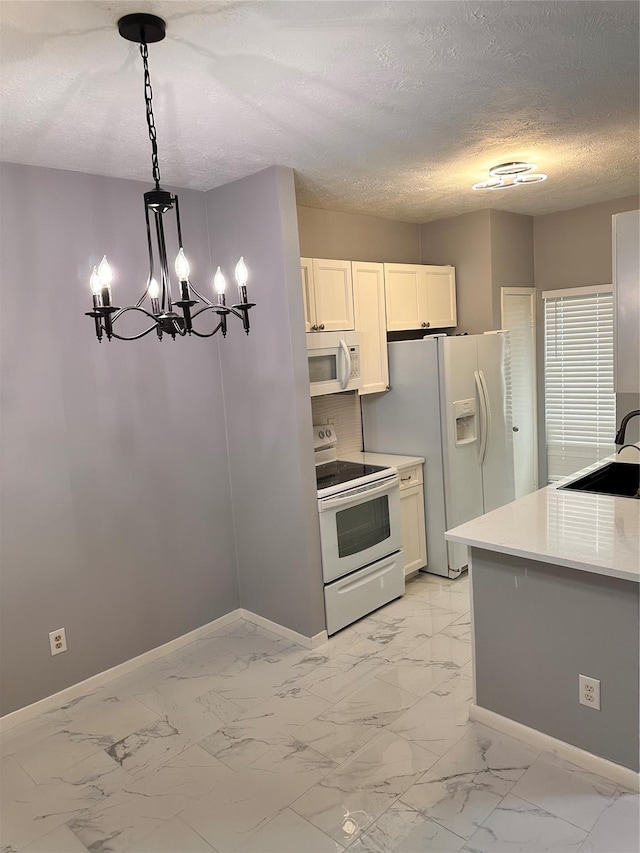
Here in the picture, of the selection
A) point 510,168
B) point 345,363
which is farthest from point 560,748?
point 510,168

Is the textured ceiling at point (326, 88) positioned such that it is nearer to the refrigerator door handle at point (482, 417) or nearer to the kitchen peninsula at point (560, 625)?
the refrigerator door handle at point (482, 417)

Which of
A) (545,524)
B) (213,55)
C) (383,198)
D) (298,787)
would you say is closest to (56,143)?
(213,55)

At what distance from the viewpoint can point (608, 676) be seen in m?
2.24

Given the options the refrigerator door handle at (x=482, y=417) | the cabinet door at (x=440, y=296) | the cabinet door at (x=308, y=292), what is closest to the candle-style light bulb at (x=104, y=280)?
the cabinet door at (x=308, y=292)

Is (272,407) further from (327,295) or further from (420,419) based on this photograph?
(420,419)

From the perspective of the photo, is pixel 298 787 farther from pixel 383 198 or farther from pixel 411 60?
pixel 383 198

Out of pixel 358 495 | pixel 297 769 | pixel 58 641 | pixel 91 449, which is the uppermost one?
pixel 91 449

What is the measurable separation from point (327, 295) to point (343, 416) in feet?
3.35

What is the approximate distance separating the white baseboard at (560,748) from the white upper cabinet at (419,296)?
8.22 ft

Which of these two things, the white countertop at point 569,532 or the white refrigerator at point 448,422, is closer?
the white countertop at point 569,532

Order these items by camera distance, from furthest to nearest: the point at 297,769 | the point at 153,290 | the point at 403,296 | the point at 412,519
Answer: the point at 403,296 → the point at 412,519 → the point at 297,769 → the point at 153,290

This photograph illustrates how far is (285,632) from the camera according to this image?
11.7ft

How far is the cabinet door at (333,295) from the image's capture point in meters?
3.63

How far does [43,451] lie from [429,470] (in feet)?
7.98
